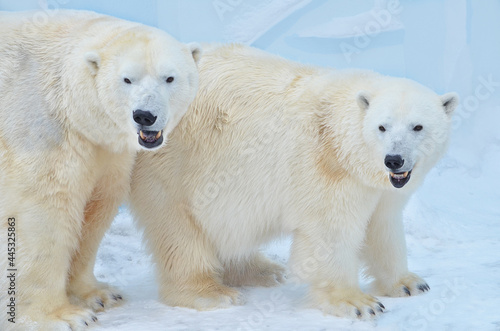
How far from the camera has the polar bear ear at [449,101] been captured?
13.8 feet

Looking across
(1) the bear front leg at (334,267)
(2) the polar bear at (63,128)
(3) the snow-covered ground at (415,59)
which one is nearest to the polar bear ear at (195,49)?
(2) the polar bear at (63,128)

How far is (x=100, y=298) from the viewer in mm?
4438

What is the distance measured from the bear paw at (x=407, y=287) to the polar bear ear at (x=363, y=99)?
1.23 metres

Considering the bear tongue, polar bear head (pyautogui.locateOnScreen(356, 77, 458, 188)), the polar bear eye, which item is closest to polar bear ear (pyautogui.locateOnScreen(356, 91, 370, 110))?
polar bear head (pyautogui.locateOnScreen(356, 77, 458, 188))

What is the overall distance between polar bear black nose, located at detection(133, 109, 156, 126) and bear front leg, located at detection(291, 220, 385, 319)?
1.25 metres

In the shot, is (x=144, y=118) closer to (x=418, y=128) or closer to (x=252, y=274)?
(x=418, y=128)

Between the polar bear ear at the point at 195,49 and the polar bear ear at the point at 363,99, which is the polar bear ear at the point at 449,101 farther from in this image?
the polar bear ear at the point at 195,49

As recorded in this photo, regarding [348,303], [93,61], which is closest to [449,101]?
[348,303]

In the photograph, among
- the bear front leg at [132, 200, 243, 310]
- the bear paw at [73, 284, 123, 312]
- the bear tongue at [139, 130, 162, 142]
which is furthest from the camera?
the bear front leg at [132, 200, 243, 310]

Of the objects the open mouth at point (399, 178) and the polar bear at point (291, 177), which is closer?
the open mouth at point (399, 178)

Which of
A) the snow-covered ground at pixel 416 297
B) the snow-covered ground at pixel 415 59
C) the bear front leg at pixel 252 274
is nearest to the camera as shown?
the snow-covered ground at pixel 416 297

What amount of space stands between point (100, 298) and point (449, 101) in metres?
2.47

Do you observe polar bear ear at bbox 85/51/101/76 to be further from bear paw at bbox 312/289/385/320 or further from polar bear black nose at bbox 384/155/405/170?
bear paw at bbox 312/289/385/320

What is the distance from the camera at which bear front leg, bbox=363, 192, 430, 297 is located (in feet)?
15.0
